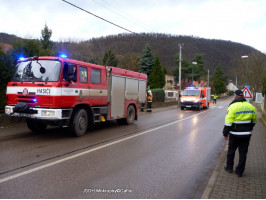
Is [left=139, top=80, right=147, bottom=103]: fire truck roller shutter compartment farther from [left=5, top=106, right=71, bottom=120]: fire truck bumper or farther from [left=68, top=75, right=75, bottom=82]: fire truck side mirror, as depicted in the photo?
[left=5, top=106, right=71, bottom=120]: fire truck bumper

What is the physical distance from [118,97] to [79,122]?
2.75m

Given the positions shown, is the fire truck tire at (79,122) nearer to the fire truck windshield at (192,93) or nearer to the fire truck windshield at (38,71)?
the fire truck windshield at (38,71)

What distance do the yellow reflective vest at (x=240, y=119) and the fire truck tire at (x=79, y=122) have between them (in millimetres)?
4961

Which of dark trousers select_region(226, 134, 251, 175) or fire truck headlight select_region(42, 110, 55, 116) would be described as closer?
dark trousers select_region(226, 134, 251, 175)

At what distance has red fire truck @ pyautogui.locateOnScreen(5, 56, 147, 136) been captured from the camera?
740 cm

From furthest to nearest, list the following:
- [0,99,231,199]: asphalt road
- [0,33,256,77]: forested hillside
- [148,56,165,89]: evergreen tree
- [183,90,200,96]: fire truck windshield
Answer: [148,56,165,89]: evergreen tree → [0,33,256,77]: forested hillside → [183,90,200,96]: fire truck windshield → [0,99,231,199]: asphalt road

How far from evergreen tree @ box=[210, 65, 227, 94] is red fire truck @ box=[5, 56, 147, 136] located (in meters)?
68.4

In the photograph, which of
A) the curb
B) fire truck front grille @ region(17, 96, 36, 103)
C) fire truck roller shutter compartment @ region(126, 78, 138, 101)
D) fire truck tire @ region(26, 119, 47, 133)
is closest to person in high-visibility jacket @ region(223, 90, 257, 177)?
the curb

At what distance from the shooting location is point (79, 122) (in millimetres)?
8359

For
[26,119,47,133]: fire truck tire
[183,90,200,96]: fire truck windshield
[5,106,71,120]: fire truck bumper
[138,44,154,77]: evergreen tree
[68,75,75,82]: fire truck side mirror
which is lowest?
[26,119,47,133]: fire truck tire

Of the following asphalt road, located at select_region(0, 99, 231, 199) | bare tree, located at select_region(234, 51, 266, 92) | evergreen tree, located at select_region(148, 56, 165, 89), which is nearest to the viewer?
asphalt road, located at select_region(0, 99, 231, 199)

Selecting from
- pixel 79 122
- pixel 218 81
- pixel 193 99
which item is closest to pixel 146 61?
pixel 193 99

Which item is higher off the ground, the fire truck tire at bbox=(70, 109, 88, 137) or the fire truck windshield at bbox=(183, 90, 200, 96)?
the fire truck windshield at bbox=(183, 90, 200, 96)

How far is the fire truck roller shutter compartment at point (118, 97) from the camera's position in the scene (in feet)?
33.8
